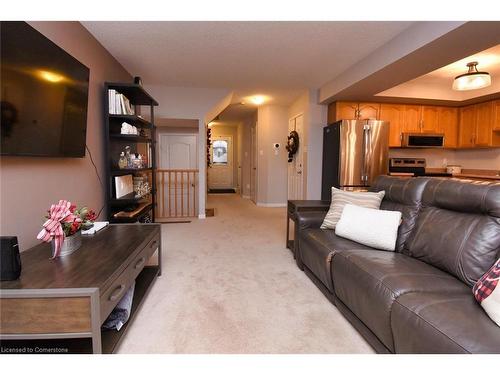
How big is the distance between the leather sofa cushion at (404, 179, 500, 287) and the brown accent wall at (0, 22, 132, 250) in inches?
104

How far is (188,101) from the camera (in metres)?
4.79

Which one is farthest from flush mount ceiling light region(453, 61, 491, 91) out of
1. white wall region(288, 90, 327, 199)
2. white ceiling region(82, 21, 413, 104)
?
white wall region(288, 90, 327, 199)

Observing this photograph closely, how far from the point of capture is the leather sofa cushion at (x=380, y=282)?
4.24 ft

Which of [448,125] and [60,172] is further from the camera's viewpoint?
[448,125]

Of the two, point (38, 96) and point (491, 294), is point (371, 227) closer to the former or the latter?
point (491, 294)

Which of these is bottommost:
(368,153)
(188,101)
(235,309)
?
(235,309)

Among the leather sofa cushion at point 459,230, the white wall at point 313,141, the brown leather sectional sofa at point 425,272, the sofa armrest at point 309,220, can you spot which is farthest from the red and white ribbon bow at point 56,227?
the white wall at point 313,141

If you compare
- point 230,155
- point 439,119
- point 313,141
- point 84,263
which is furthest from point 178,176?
point 439,119

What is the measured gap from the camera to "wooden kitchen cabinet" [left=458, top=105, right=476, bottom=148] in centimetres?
449

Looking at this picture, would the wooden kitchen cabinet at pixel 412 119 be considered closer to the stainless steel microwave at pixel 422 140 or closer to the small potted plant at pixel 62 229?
the stainless steel microwave at pixel 422 140

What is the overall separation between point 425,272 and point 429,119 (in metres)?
4.21

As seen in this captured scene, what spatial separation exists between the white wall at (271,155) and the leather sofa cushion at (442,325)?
511 cm
